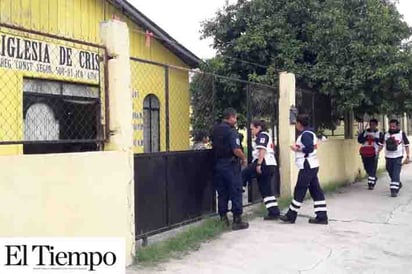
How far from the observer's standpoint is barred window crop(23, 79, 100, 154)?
964 cm

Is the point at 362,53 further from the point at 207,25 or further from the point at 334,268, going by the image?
the point at 334,268

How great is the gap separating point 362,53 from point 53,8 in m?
6.62

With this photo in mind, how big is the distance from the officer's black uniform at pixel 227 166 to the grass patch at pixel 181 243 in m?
0.41

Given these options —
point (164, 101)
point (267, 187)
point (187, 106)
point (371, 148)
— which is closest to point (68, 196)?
point (267, 187)

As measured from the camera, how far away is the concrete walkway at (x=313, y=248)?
20.2 ft

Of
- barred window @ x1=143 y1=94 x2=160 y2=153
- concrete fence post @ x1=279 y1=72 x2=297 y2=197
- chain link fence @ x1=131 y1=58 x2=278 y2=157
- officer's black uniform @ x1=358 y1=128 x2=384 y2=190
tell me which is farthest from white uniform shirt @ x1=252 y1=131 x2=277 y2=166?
officer's black uniform @ x1=358 y1=128 x2=384 y2=190

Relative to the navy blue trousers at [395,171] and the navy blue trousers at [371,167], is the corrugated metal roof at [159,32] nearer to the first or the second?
the navy blue trousers at [371,167]

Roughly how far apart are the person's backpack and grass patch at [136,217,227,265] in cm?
567

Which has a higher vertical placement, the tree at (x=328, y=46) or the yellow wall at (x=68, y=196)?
the tree at (x=328, y=46)

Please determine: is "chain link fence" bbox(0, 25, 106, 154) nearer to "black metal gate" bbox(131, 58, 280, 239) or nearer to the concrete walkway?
"black metal gate" bbox(131, 58, 280, 239)

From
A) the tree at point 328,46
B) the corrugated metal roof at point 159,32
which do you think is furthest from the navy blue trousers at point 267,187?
the corrugated metal roof at point 159,32

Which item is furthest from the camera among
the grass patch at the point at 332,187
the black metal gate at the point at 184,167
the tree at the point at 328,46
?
the grass patch at the point at 332,187

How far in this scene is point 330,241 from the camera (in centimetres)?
754

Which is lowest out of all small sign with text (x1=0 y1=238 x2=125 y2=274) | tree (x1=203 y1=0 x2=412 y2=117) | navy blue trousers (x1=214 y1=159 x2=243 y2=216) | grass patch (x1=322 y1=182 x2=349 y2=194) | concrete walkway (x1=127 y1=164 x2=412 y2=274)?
concrete walkway (x1=127 y1=164 x2=412 y2=274)
